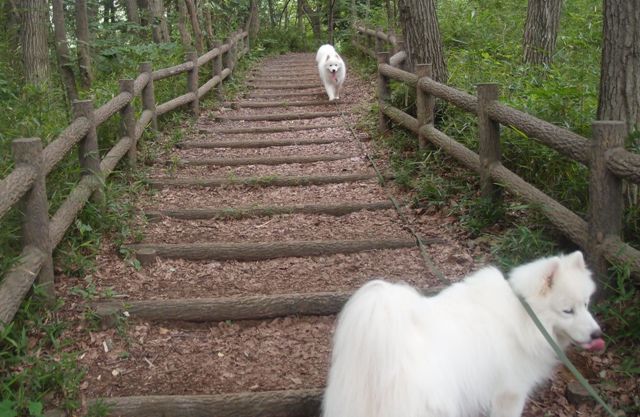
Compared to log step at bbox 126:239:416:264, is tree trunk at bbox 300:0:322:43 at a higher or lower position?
higher

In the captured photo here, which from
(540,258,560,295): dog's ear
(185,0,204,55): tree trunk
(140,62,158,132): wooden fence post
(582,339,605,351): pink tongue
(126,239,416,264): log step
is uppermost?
(185,0,204,55): tree trunk

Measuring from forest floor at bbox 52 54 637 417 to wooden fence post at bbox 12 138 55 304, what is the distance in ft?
0.86

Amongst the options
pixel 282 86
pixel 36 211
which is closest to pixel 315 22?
→ pixel 282 86

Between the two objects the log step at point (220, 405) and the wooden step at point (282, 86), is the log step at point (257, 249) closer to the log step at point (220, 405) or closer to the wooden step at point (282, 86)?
Answer: the log step at point (220, 405)

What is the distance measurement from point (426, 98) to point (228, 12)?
12.4 metres

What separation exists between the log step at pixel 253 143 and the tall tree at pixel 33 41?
6.31 feet

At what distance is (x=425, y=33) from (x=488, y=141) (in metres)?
2.82

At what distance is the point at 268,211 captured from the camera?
5.37m

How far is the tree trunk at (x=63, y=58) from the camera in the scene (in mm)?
7176

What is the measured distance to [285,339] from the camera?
3.60m

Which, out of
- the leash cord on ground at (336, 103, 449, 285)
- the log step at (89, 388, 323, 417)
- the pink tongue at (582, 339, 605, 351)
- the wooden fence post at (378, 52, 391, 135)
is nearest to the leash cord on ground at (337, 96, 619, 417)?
the leash cord on ground at (336, 103, 449, 285)

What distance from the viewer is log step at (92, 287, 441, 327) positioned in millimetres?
3740

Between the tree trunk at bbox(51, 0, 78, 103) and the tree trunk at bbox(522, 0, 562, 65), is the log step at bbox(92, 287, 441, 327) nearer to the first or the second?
the tree trunk at bbox(51, 0, 78, 103)

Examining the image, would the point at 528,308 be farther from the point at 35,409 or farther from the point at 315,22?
the point at 315,22
